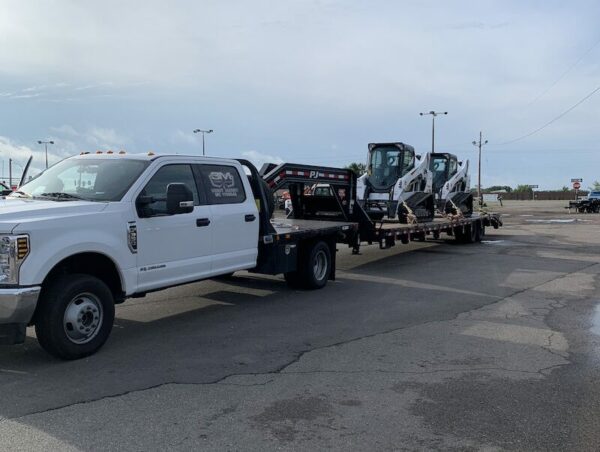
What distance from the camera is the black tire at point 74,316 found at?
18.2 feet

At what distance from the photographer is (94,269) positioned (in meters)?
6.26

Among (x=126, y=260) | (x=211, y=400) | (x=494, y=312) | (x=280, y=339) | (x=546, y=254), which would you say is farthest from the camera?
(x=546, y=254)

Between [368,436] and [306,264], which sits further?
[306,264]

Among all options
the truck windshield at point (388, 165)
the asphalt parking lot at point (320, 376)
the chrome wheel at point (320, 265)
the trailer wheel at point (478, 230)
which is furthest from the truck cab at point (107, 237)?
the trailer wheel at point (478, 230)

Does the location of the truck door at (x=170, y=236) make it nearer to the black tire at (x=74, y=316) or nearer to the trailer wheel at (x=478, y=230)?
the black tire at (x=74, y=316)

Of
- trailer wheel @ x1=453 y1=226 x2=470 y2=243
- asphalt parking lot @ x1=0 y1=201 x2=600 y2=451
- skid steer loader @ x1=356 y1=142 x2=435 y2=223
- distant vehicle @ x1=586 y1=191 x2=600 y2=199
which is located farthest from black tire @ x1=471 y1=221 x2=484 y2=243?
distant vehicle @ x1=586 y1=191 x2=600 y2=199

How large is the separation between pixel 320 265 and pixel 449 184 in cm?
1305

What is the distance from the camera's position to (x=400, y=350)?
637 centimetres

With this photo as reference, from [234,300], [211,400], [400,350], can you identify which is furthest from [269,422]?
[234,300]

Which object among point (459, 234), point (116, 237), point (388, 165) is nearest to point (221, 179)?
point (116, 237)

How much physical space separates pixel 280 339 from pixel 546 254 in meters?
11.6

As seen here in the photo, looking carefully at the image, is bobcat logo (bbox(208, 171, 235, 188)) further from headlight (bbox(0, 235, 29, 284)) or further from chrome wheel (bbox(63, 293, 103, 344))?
headlight (bbox(0, 235, 29, 284))

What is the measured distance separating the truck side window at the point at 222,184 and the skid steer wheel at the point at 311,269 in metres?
2.09

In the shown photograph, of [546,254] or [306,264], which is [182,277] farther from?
[546,254]
